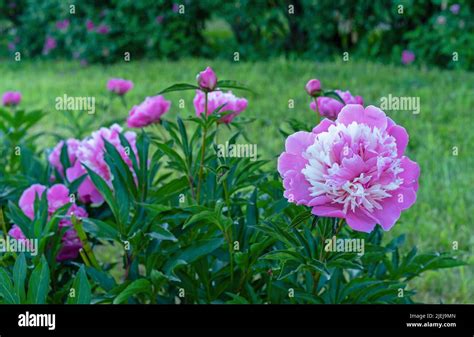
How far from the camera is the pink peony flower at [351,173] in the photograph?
50.3 inches

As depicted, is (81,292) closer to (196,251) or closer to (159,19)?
(196,251)

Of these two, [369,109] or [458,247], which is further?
[458,247]

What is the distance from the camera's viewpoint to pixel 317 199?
1.29 m

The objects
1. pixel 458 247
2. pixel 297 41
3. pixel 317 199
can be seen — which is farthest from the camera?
pixel 297 41

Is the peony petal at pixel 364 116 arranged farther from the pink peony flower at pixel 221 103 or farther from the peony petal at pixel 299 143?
the pink peony flower at pixel 221 103

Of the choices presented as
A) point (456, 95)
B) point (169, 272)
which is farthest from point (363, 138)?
point (456, 95)

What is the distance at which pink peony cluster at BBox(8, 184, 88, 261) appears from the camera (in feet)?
6.08

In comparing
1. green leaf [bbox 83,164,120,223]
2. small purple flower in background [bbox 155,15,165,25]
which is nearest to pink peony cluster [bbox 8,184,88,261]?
green leaf [bbox 83,164,120,223]

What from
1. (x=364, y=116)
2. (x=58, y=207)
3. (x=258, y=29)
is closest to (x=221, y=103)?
(x=58, y=207)

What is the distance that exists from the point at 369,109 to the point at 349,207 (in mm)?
174

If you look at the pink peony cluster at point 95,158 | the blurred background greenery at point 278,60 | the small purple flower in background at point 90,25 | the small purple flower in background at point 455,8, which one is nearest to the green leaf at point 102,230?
the pink peony cluster at point 95,158

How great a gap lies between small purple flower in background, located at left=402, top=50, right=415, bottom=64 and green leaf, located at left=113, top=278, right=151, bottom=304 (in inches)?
202

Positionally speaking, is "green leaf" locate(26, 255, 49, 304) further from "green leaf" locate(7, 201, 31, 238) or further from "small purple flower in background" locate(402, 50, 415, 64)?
"small purple flower in background" locate(402, 50, 415, 64)
